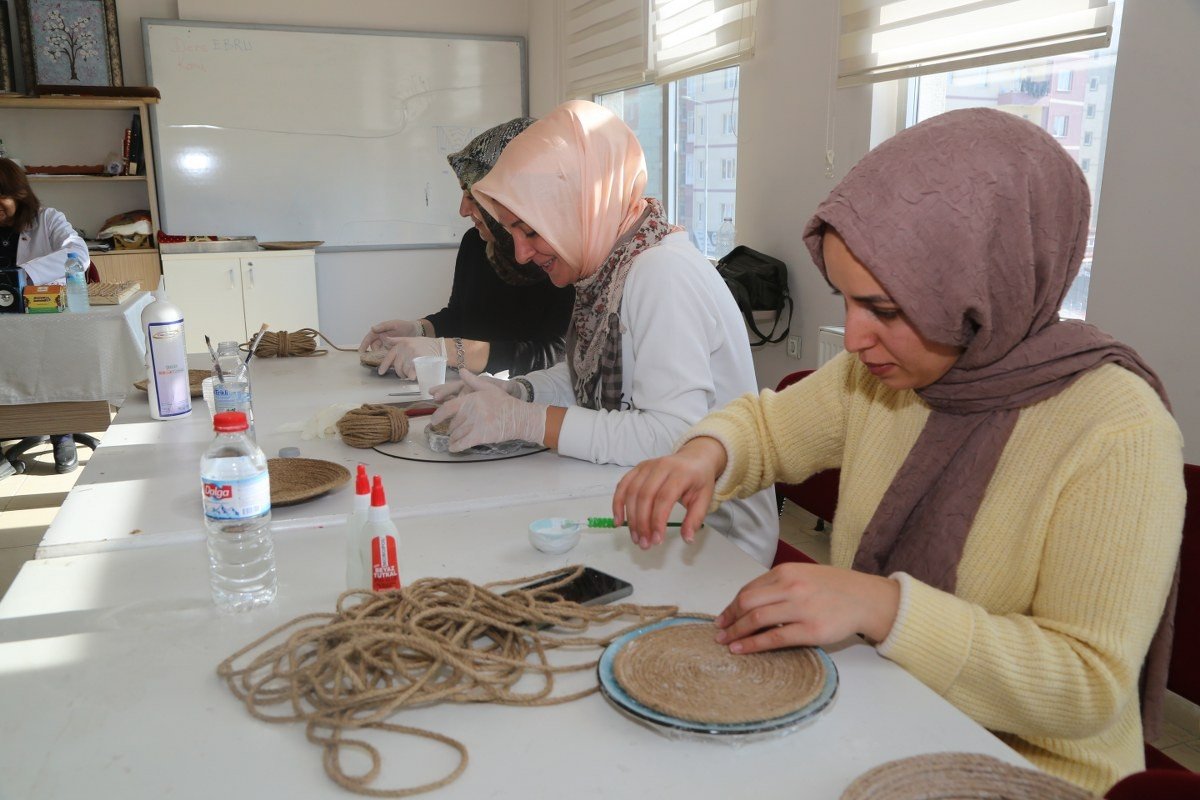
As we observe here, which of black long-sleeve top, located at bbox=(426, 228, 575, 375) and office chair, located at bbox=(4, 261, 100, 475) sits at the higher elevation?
black long-sleeve top, located at bbox=(426, 228, 575, 375)

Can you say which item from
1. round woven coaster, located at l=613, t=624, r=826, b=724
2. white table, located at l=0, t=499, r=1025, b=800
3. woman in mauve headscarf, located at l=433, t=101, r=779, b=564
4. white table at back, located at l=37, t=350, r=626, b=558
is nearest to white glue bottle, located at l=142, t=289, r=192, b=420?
white table at back, located at l=37, t=350, r=626, b=558

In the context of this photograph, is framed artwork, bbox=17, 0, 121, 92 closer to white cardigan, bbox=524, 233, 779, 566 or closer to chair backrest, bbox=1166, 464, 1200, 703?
white cardigan, bbox=524, 233, 779, 566

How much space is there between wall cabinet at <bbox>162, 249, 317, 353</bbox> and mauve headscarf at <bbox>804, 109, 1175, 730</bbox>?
4169 mm

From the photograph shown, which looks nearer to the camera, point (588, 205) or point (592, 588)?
point (592, 588)

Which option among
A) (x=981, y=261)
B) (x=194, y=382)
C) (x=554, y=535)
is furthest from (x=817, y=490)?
(x=194, y=382)

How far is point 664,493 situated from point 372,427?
0.69 meters

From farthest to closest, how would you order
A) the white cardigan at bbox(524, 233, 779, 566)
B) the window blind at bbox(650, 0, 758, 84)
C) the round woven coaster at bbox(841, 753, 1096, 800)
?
the window blind at bbox(650, 0, 758, 84) < the white cardigan at bbox(524, 233, 779, 566) < the round woven coaster at bbox(841, 753, 1096, 800)

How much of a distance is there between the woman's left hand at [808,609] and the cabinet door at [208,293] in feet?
13.9

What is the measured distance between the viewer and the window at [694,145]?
373 centimetres

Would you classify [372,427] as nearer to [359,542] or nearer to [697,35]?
[359,542]

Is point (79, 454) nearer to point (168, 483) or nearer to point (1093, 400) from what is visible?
point (168, 483)

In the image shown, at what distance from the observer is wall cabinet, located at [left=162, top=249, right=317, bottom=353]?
4527mm

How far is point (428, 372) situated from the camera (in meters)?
1.91

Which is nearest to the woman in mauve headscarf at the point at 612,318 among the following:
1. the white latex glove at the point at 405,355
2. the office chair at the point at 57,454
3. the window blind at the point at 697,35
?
the white latex glove at the point at 405,355
